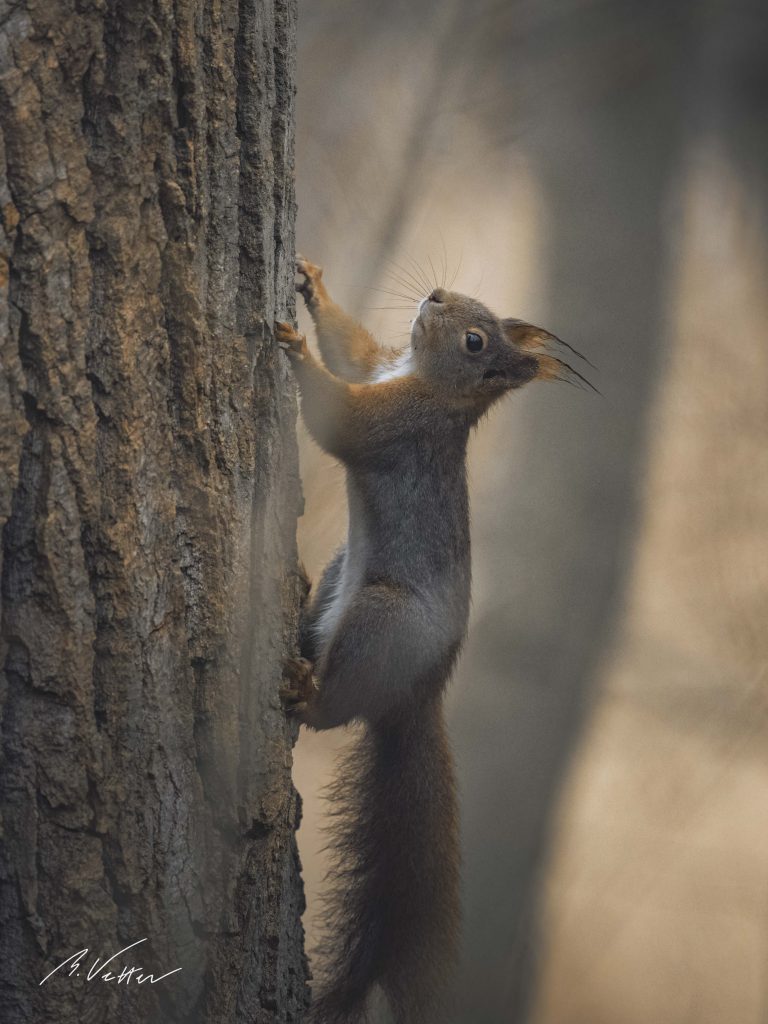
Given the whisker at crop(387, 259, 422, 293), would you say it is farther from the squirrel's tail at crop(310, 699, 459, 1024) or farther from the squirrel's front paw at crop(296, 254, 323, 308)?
the squirrel's tail at crop(310, 699, 459, 1024)

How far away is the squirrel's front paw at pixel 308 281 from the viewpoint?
173cm

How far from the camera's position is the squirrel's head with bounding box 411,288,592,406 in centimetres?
192

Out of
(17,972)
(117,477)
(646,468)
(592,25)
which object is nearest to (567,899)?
(646,468)

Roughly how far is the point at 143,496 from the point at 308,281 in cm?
81

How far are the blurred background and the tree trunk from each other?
3.86 ft

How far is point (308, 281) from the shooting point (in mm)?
1749

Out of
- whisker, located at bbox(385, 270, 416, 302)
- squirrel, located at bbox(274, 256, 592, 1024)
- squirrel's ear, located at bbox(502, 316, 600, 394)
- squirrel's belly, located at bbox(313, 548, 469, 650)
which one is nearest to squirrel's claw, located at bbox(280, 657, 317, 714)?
squirrel, located at bbox(274, 256, 592, 1024)

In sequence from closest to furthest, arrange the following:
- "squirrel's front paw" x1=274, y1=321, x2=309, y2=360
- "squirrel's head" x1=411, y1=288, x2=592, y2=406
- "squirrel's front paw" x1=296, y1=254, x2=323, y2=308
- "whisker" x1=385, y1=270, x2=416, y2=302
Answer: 1. "squirrel's front paw" x1=274, y1=321, x2=309, y2=360
2. "squirrel's front paw" x1=296, y1=254, x2=323, y2=308
3. "squirrel's head" x1=411, y1=288, x2=592, y2=406
4. "whisker" x1=385, y1=270, x2=416, y2=302

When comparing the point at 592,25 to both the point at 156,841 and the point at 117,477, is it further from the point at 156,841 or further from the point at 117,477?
the point at 156,841
